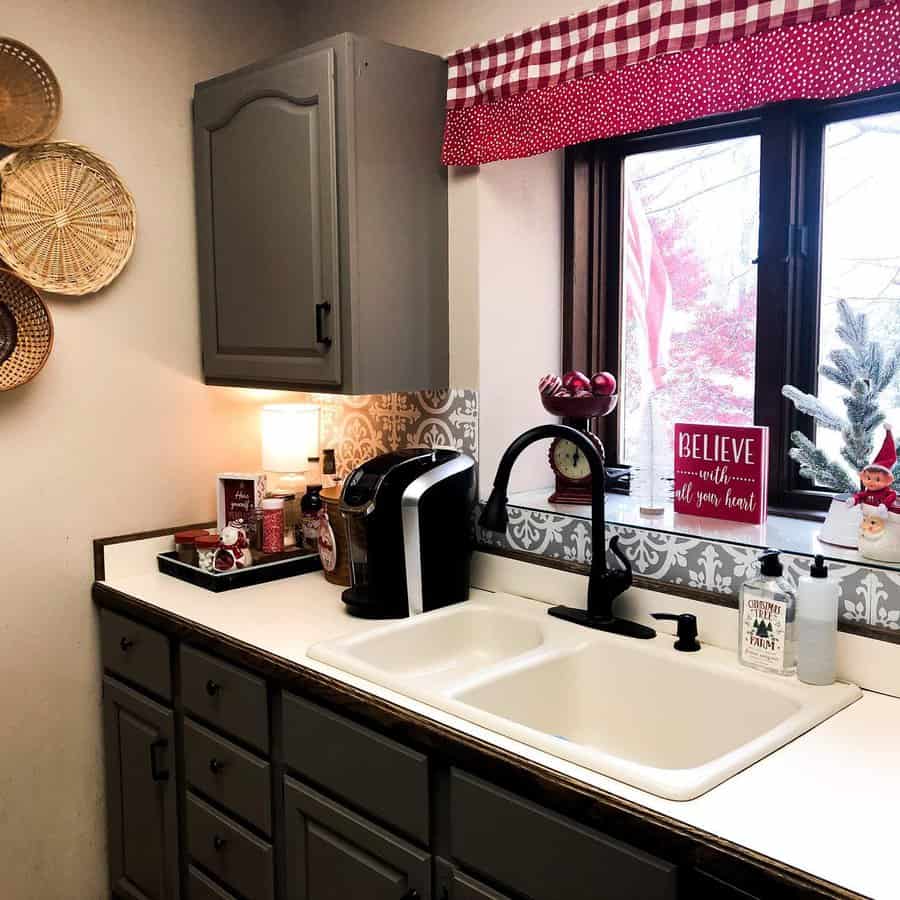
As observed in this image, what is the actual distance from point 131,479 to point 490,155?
45.6 inches

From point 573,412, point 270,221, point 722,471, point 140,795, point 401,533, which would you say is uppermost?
point 270,221

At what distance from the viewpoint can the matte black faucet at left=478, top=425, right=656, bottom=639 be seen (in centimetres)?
184

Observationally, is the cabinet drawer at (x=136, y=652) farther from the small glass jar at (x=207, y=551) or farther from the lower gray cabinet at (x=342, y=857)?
the lower gray cabinet at (x=342, y=857)

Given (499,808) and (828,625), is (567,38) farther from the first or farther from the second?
(499,808)

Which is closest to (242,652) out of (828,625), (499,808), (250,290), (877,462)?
(499,808)

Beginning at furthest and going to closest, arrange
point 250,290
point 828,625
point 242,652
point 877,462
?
1. point 250,290
2. point 242,652
3. point 877,462
4. point 828,625

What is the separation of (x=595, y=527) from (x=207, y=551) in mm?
944

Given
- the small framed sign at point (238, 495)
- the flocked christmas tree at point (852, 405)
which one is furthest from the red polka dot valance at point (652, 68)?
the small framed sign at point (238, 495)

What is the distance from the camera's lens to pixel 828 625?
1.54 m

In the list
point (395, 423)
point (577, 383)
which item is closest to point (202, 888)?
point (395, 423)

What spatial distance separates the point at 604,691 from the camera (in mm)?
1786

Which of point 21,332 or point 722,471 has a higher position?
point 21,332

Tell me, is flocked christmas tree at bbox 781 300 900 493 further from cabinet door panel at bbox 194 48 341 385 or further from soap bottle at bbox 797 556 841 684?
cabinet door panel at bbox 194 48 341 385

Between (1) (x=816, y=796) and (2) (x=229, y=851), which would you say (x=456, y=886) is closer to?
(1) (x=816, y=796)
